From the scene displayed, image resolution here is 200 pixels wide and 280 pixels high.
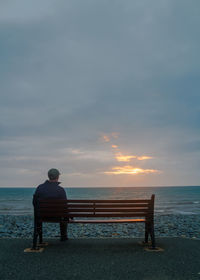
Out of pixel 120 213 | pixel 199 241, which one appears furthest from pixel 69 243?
pixel 199 241

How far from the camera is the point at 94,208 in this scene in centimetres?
679

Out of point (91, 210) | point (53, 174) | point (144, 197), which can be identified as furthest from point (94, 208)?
point (144, 197)

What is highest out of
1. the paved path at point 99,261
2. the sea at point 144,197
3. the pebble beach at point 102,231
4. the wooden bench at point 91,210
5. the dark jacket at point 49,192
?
the dark jacket at point 49,192

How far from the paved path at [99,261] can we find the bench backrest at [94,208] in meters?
0.82

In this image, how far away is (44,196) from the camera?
7.06 metres

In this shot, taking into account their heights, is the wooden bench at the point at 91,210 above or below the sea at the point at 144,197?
above

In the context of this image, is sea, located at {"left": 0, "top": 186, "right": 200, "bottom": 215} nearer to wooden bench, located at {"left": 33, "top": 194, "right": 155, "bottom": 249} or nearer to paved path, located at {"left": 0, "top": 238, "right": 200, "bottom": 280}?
wooden bench, located at {"left": 33, "top": 194, "right": 155, "bottom": 249}

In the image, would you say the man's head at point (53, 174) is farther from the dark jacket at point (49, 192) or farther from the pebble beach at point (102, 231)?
the pebble beach at point (102, 231)

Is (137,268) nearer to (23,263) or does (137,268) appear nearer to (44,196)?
(23,263)

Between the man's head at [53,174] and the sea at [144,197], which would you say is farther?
the sea at [144,197]

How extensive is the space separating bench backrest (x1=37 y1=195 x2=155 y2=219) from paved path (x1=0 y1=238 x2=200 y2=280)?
82 centimetres

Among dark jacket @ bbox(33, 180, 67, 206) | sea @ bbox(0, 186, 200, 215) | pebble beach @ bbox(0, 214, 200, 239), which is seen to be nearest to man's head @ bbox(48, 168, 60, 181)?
dark jacket @ bbox(33, 180, 67, 206)

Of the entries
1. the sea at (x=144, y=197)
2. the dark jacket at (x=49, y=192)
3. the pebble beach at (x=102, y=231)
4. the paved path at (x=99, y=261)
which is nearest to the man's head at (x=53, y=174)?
the dark jacket at (x=49, y=192)

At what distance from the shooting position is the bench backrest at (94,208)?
670cm
